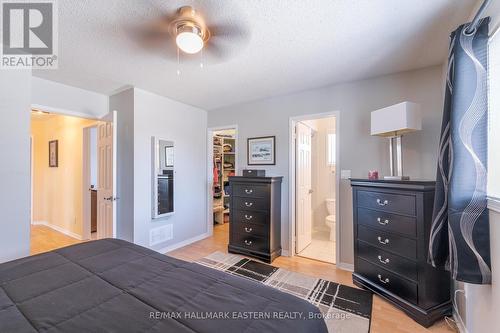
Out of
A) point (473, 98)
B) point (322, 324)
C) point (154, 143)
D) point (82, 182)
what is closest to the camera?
point (322, 324)

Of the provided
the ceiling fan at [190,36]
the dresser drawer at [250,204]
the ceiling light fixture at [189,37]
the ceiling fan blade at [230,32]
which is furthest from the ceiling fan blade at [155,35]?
the dresser drawer at [250,204]

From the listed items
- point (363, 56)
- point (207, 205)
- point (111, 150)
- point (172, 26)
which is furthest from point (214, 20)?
point (207, 205)

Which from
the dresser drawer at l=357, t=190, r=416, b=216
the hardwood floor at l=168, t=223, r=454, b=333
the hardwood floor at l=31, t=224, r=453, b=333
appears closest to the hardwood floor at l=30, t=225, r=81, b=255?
the hardwood floor at l=31, t=224, r=453, b=333

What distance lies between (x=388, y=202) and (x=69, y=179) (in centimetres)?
514

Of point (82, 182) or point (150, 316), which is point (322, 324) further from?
point (82, 182)

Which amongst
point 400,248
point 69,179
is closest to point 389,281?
point 400,248

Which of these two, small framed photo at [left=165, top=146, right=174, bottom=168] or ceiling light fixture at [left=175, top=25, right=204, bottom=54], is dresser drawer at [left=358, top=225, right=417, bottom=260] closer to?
ceiling light fixture at [left=175, top=25, right=204, bottom=54]

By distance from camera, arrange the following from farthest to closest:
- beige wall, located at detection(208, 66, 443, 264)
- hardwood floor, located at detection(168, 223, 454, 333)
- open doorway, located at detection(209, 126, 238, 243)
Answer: open doorway, located at detection(209, 126, 238, 243) < beige wall, located at detection(208, 66, 443, 264) < hardwood floor, located at detection(168, 223, 454, 333)

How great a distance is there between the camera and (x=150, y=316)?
35.2 inches

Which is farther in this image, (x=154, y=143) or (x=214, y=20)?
(x=154, y=143)

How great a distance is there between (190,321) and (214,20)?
1.83 m

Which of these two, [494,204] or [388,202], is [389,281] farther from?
[494,204]

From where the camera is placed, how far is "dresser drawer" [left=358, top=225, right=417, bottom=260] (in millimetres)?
1948

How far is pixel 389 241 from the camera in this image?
2.11 metres
